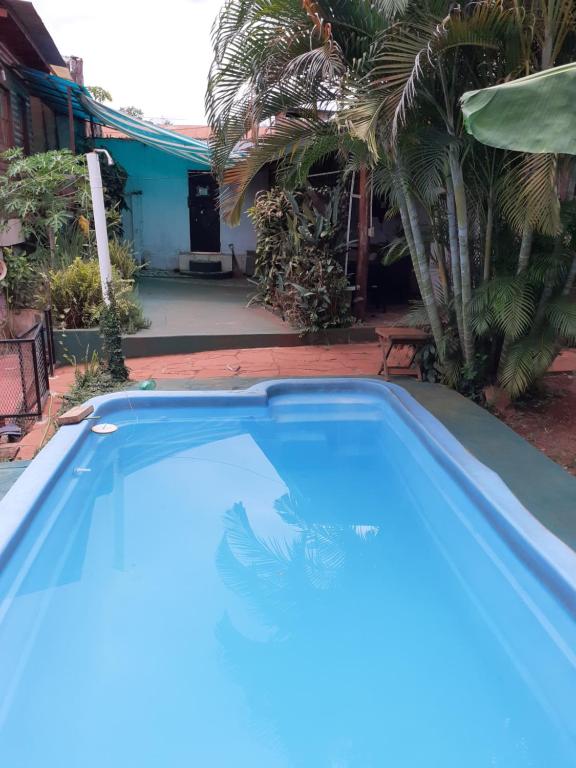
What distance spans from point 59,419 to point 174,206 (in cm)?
1080

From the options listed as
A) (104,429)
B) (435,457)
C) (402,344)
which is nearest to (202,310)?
(402,344)

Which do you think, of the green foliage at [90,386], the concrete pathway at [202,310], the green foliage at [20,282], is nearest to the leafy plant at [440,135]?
the green foliage at [90,386]

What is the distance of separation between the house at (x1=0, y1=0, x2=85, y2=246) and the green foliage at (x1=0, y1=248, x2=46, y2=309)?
311 millimetres

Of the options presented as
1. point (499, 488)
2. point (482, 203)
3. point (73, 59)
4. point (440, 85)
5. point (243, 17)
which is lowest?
point (499, 488)

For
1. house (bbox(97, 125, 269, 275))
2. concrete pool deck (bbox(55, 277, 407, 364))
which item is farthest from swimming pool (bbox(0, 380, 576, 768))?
house (bbox(97, 125, 269, 275))

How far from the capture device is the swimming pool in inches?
103

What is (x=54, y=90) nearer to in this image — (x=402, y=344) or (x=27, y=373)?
(x=27, y=373)

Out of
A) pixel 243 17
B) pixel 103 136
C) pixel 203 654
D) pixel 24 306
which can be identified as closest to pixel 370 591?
pixel 203 654

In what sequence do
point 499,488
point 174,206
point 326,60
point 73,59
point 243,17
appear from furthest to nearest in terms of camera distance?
point 73,59
point 174,206
point 243,17
point 326,60
point 499,488

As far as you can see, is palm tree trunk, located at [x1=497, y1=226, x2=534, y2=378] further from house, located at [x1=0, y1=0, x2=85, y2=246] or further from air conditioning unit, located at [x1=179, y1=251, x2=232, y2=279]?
air conditioning unit, located at [x1=179, y1=251, x2=232, y2=279]

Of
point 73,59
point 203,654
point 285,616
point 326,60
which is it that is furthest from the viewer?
point 73,59

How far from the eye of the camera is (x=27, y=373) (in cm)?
721

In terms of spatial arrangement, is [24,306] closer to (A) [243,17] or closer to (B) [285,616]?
(A) [243,17]

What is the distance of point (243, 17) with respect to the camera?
5.24 metres
